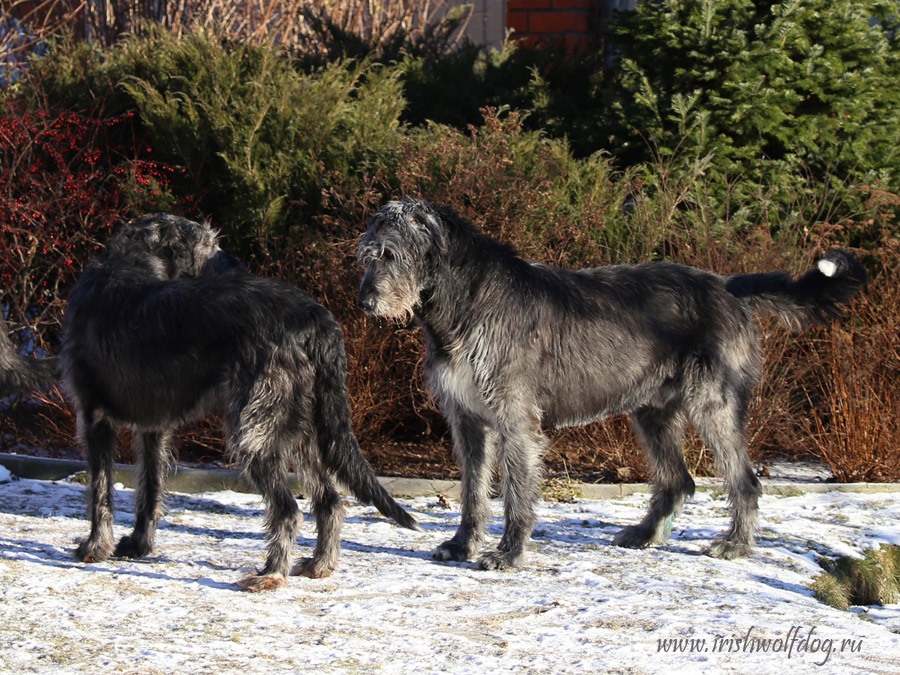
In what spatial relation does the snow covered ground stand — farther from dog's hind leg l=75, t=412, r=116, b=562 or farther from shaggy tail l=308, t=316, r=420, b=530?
shaggy tail l=308, t=316, r=420, b=530

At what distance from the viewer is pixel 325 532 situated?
507 cm

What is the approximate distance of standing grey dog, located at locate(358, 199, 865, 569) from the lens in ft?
17.6

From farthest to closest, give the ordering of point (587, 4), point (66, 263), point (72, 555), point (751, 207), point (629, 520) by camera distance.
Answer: point (587, 4) < point (751, 207) < point (66, 263) < point (629, 520) < point (72, 555)

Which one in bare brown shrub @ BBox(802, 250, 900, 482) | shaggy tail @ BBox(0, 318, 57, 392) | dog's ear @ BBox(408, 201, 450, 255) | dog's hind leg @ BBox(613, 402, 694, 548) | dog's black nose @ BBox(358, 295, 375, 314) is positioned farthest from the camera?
bare brown shrub @ BBox(802, 250, 900, 482)

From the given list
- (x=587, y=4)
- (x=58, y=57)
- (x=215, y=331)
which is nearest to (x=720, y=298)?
(x=215, y=331)

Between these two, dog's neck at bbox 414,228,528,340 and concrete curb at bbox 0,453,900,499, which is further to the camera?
concrete curb at bbox 0,453,900,499

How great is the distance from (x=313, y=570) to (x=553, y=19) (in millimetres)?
11094

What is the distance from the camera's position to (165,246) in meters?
5.61

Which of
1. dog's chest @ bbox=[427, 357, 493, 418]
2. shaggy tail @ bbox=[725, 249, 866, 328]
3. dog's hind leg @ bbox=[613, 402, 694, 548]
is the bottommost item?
dog's hind leg @ bbox=[613, 402, 694, 548]

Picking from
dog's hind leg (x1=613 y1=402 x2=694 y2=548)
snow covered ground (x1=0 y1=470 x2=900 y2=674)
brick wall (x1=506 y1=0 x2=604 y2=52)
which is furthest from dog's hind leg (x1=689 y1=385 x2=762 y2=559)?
brick wall (x1=506 y1=0 x2=604 y2=52)

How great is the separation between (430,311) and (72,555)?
7.12 ft

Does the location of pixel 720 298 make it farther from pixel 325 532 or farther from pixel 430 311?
pixel 325 532

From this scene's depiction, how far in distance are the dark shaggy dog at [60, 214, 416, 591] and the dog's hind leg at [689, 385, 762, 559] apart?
5.73 ft

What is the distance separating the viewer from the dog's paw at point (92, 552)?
5164mm
